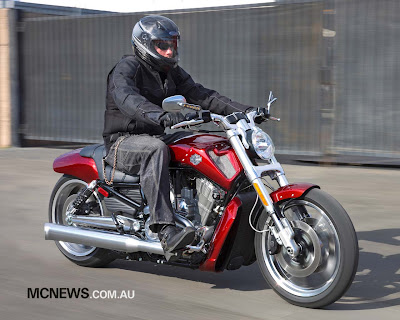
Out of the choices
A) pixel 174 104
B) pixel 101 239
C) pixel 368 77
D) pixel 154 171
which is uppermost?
pixel 368 77

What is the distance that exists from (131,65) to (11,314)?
2.03 metres

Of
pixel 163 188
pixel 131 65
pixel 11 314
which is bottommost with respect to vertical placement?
pixel 11 314

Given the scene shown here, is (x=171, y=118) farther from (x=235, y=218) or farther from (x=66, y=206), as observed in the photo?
(x=66, y=206)

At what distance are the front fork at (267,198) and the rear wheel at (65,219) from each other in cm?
140

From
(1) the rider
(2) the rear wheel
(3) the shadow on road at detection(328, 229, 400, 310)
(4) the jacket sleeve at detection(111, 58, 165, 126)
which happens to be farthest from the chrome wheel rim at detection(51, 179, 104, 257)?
(3) the shadow on road at detection(328, 229, 400, 310)

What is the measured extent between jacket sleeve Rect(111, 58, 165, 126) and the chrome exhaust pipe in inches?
33.4

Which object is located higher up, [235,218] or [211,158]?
[211,158]

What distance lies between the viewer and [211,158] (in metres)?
4.97

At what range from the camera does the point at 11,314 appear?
4535mm

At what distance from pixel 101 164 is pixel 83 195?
298mm

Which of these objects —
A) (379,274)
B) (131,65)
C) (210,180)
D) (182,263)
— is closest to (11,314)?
(182,263)

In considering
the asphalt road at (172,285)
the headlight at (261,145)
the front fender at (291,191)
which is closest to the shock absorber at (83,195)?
the asphalt road at (172,285)

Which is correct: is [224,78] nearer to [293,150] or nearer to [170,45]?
[293,150]

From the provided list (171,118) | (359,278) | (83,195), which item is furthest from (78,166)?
(359,278)
